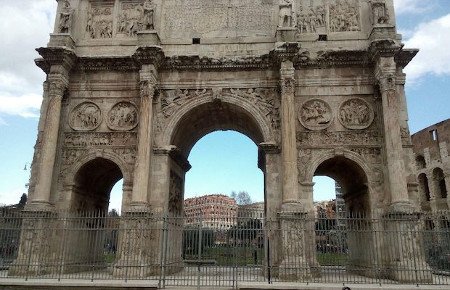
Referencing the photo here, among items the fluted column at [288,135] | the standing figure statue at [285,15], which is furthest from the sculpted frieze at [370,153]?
the standing figure statue at [285,15]

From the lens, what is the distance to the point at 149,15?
15352 millimetres

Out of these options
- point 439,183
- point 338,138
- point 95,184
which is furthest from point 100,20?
point 439,183

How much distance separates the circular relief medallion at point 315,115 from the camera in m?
14.8

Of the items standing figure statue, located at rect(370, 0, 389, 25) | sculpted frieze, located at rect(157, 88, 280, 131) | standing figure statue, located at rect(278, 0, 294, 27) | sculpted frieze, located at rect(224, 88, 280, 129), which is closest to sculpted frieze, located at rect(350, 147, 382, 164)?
sculpted frieze, located at rect(224, 88, 280, 129)

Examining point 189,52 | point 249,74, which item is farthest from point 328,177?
point 189,52

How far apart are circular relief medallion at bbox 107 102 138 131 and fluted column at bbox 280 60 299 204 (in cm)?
550

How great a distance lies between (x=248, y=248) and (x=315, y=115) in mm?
5799

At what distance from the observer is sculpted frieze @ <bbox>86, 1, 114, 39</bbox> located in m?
16.3

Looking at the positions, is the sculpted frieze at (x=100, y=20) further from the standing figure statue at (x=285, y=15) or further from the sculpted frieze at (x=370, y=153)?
the sculpted frieze at (x=370, y=153)

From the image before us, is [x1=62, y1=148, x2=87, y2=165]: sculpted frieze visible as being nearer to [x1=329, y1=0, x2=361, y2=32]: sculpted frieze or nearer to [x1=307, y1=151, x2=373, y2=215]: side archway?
[x1=307, y1=151, x2=373, y2=215]: side archway

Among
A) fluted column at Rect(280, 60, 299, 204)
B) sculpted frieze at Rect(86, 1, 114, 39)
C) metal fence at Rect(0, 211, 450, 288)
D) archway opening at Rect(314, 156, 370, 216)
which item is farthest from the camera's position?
sculpted frieze at Rect(86, 1, 114, 39)

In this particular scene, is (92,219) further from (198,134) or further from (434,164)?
(434,164)

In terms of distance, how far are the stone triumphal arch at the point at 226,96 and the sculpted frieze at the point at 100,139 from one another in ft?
0.13

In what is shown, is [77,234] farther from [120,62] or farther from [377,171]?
[377,171]
